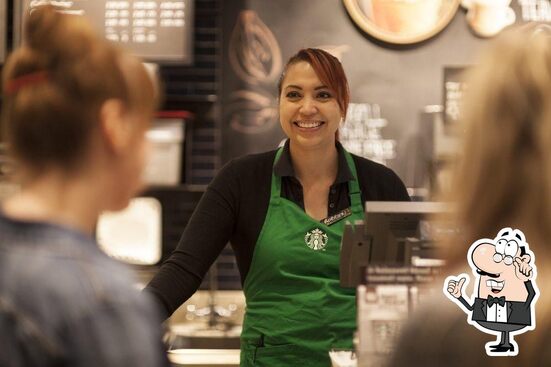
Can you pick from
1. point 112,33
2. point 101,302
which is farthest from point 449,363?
point 112,33

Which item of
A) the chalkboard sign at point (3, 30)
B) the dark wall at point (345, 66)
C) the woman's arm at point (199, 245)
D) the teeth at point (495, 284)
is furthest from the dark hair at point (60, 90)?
the dark wall at point (345, 66)

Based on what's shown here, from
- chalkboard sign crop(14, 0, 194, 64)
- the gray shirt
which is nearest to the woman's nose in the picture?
the gray shirt

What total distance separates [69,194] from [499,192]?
1.71 ft

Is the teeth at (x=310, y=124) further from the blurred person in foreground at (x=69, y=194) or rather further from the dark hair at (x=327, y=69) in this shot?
the blurred person in foreground at (x=69, y=194)

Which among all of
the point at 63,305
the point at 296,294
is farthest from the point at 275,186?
the point at 63,305

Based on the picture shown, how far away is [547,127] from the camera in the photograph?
1113 millimetres

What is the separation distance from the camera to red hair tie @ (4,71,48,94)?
1.04m

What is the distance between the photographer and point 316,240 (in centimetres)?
240

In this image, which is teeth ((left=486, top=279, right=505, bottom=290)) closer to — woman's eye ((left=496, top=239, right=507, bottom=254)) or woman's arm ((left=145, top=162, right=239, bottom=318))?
woman's eye ((left=496, top=239, right=507, bottom=254))

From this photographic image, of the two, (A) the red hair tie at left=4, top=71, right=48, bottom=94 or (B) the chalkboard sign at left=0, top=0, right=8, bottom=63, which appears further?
(B) the chalkboard sign at left=0, top=0, right=8, bottom=63

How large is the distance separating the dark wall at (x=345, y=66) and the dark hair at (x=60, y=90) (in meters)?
3.50

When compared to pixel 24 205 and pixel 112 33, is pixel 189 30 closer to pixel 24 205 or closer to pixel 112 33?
pixel 112 33

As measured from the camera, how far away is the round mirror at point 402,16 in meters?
4.57

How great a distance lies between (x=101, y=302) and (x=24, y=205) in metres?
0.15
